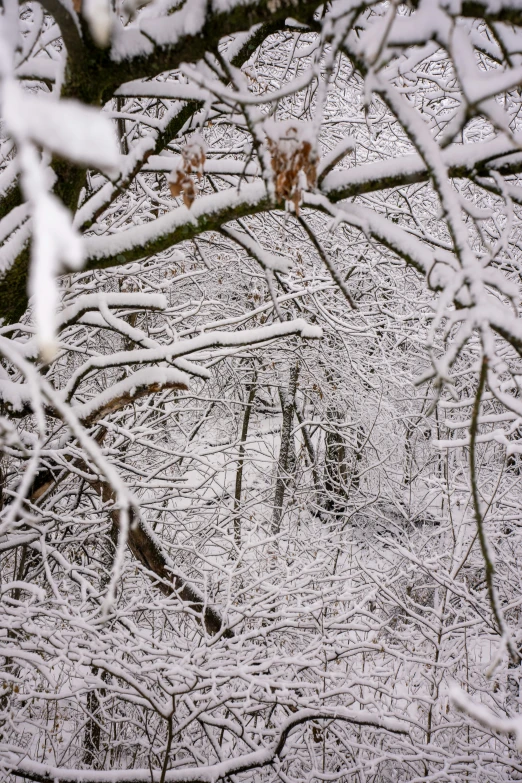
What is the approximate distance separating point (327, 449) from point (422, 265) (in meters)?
8.38

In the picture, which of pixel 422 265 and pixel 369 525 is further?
pixel 369 525

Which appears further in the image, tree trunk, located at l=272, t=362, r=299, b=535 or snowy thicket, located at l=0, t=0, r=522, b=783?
tree trunk, located at l=272, t=362, r=299, b=535

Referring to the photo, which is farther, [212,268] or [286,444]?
[286,444]

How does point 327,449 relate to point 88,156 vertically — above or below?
above

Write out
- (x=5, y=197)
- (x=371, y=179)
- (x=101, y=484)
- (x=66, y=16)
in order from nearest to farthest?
1. (x=66, y=16)
2. (x=371, y=179)
3. (x=5, y=197)
4. (x=101, y=484)

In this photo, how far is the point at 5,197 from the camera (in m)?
2.04

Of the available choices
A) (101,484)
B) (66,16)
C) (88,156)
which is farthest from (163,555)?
(88,156)

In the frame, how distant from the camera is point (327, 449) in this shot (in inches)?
381

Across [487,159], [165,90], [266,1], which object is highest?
[165,90]

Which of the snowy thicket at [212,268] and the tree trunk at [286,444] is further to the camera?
the tree trunk at [286,444]

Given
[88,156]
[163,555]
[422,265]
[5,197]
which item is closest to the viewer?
[88,156]

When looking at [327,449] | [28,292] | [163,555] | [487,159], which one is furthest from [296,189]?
[327,449]

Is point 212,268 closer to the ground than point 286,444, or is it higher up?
higher up

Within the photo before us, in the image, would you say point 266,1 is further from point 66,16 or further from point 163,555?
point 163,555
